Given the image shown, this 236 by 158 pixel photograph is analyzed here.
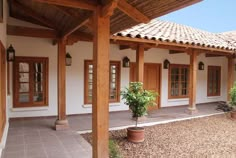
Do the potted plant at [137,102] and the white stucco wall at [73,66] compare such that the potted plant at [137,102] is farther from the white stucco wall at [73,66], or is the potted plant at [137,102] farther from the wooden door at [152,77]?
the wooden door at [152,77]

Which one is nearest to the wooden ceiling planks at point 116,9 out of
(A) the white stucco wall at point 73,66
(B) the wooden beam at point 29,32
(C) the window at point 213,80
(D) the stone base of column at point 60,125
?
(B) the wooden beam at point 29,32

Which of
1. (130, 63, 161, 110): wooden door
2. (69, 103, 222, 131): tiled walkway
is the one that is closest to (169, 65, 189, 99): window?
(130, 63, 161, 110): wooden door

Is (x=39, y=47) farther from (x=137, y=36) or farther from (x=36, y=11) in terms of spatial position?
(x=137, y=36)

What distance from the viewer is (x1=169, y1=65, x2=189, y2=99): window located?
942 centimetres

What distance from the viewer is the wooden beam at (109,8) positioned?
2.70 metres

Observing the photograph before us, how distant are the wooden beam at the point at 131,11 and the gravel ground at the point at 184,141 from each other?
8.57 feet

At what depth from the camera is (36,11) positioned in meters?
5.38

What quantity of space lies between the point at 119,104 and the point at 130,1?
5.45m

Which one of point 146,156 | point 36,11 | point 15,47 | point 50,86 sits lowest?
point 146,156

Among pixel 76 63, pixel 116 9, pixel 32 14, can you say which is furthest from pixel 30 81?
pixel 116 9

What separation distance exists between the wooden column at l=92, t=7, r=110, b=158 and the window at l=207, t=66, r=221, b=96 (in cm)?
901

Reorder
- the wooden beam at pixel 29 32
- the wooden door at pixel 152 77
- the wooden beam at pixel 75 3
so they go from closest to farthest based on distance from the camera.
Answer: the wooden beam at pixel 75 3
the wooden beam at pixel 29 32
the wooden door at pixel 152 77

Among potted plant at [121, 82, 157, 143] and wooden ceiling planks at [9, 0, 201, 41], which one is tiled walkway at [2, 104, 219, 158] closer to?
potted plant at [121, 82, 157, 143]

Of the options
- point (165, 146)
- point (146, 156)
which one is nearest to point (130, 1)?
point (146, 156)
